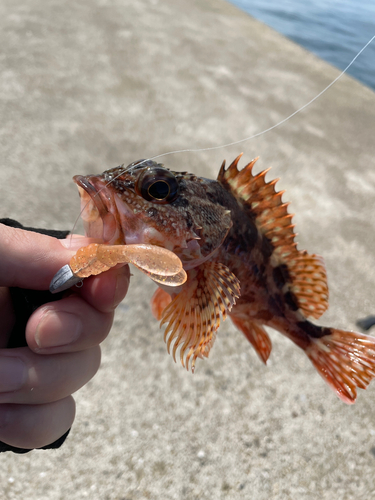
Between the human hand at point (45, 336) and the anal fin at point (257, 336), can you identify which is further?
the anal fin at point (257, 336)

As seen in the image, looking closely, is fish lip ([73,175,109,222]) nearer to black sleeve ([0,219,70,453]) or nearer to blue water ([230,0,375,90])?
black sleeve ([0,219,70,453])

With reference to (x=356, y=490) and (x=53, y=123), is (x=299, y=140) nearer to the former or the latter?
(x=53, y=123)

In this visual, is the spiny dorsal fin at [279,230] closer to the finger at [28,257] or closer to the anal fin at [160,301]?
the anal fin at [160,301]

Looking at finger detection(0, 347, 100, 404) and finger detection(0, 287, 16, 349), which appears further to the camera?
finger detection(0, 287, 16, 349)

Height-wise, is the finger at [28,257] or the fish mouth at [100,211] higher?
the fish mouth at [100,211]

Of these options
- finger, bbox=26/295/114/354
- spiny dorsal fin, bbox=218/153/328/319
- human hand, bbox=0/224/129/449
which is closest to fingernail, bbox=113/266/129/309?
human hand, bbox=0/224/129/449

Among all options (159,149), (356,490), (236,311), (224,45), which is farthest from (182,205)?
(224,45)

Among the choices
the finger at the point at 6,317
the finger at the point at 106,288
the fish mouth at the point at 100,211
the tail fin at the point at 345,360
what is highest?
the fish mouth at the point at 100,211

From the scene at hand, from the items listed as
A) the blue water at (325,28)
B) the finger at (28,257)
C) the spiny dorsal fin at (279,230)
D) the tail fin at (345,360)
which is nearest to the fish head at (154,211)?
the finger at (28,257)
